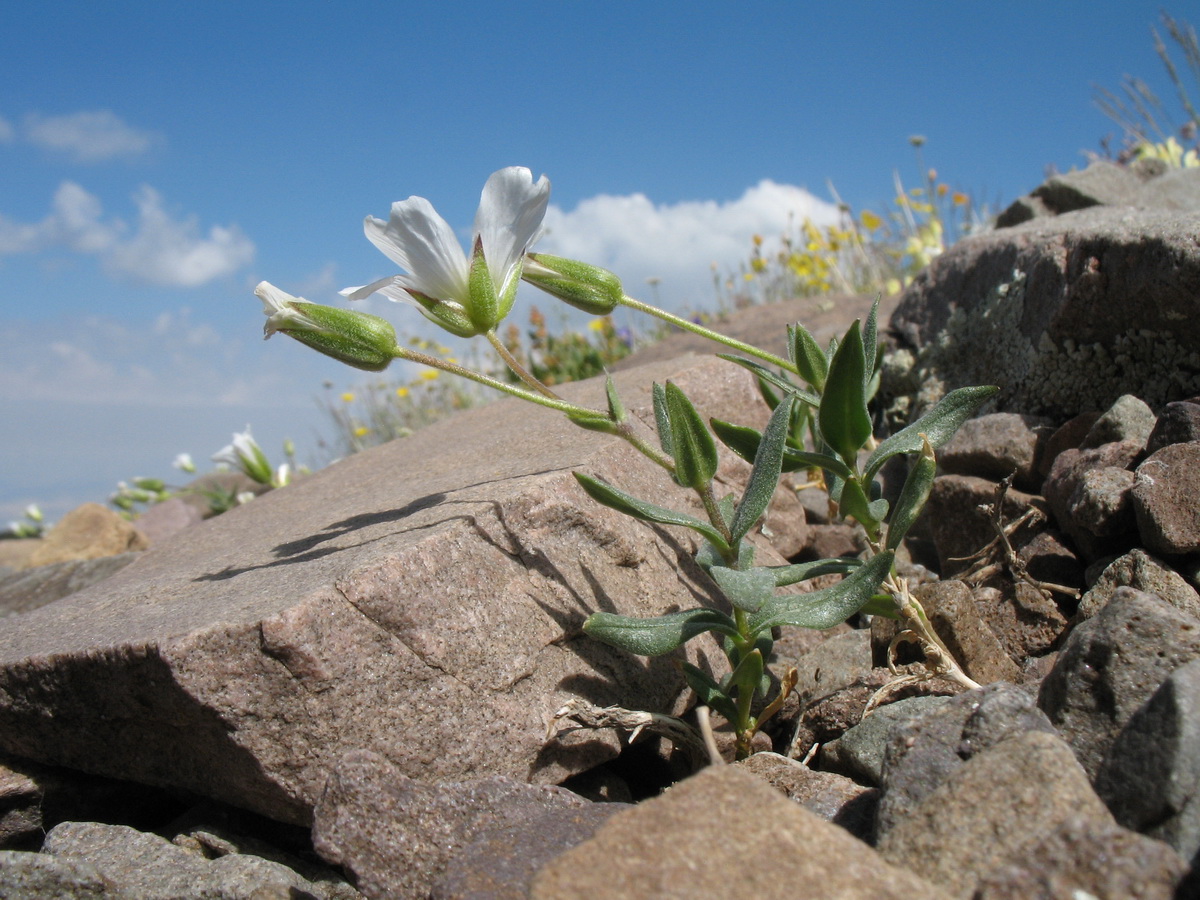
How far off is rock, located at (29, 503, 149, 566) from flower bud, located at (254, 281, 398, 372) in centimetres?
358

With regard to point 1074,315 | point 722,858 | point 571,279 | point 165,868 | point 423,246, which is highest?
point 423,246

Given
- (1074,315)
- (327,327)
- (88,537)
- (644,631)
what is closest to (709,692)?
(644,631)

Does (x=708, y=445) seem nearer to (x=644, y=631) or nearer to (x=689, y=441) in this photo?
(x=689, y=441)

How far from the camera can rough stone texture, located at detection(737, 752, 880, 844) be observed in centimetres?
137

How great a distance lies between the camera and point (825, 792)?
58.0 inches

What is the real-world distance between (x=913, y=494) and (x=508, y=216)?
0.99 metres

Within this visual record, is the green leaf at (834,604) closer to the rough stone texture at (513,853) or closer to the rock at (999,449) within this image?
the rough stone texture at (513,853)

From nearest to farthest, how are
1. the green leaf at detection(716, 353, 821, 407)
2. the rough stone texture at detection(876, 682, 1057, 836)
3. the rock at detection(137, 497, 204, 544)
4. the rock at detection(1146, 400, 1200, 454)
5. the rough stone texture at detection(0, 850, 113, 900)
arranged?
the rough stone texture at detection(876, 682, 1057, 836), the rough stone texture at detection(0, 850, 113, 900), the rock at detection(1146, 400, 1200, 454), the green leaf at detection(716, 353, 821, 407), the rock at detection(137, 497, 204, 544)

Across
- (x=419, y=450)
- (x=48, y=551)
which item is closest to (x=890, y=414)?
(x=419, y=450)

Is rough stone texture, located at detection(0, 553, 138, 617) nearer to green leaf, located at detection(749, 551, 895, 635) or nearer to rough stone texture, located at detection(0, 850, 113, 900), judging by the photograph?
rough stone texture, located at detection(0, 850, 113, 900)

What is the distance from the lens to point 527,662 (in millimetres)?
1747

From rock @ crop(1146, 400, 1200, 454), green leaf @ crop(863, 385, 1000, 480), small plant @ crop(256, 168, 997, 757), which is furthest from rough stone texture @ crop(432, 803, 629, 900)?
rock @ crop(1146, 400, 1200, 454)

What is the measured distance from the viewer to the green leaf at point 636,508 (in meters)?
1.74

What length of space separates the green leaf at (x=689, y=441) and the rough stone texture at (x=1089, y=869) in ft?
3.09
